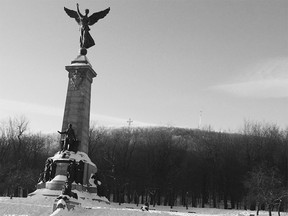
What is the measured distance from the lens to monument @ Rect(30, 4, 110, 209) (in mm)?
23000

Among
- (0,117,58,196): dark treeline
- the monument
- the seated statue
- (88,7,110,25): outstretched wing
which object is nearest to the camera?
the monument

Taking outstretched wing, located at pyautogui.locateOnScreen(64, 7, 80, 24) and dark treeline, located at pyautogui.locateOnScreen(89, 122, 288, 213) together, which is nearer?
outstretched wing, located at pyautogui.locateOnScreen(64, 7, 80, 24)

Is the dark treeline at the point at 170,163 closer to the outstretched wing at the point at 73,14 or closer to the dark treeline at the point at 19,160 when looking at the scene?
the dark treeline at the point at 19,160

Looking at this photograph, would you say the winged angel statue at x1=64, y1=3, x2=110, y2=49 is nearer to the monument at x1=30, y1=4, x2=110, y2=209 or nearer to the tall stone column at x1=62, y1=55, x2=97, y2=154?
the monument at x1=30, y1=4, x2=110, y2=209

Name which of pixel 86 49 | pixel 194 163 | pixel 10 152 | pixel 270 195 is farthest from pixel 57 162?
pixel 194 163

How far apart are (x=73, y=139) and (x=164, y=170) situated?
2991 cm

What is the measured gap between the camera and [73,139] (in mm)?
24688

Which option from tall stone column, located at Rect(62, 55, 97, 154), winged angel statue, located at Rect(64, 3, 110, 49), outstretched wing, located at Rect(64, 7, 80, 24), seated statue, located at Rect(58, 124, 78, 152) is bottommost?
seated statue, located at Rect(58, 124, 78, 152)

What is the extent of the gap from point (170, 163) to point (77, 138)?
31.9 m

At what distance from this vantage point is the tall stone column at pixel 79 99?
2595 centimetres

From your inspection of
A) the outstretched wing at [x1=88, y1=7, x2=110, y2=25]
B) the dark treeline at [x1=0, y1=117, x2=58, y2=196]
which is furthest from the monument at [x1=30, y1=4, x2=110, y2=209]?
the dark treeline at [x1=0, y1=117, x2=58, y2=196]

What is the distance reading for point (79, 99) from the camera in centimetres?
2652

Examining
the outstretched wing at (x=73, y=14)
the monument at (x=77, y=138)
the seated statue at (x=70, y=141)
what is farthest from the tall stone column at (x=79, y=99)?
the outstretched wing at (x=73, y=14)

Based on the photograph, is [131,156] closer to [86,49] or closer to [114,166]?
[114,166]
